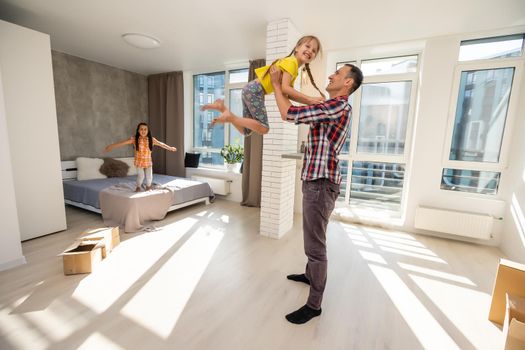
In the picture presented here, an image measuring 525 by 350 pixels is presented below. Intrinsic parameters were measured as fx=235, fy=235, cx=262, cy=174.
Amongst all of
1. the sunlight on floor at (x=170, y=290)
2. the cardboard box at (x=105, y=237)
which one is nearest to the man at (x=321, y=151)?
the sunlight on floor at (x=170, y=290)

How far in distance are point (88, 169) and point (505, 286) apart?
17.7ft

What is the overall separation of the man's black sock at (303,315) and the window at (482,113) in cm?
278

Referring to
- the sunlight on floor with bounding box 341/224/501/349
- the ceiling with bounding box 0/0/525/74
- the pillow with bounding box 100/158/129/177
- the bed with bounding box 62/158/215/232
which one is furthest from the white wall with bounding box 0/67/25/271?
the sunlight on floor with bounding box 341/224/501/349

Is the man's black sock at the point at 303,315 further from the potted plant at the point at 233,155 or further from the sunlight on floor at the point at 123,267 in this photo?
the potted plant at the point at 233,155

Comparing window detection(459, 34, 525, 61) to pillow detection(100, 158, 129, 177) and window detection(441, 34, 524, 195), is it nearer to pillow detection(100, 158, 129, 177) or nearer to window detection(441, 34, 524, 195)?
window detection(441, 34, 524, 195)

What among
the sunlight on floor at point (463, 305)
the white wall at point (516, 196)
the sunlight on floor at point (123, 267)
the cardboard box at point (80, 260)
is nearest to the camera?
the sunlight on floor at point (463, 305)

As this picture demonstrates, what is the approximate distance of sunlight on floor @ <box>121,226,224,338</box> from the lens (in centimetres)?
157

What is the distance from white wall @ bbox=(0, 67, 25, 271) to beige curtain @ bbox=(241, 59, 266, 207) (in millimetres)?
2912

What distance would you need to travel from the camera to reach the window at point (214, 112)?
4.71 metres

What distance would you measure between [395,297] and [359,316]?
45cm

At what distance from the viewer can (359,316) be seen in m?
1.68

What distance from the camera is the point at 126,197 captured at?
9.98 feet

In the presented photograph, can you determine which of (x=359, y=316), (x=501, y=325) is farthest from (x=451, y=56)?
(x=359, y=316)

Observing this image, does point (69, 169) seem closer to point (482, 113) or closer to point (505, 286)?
point (505, 286)
